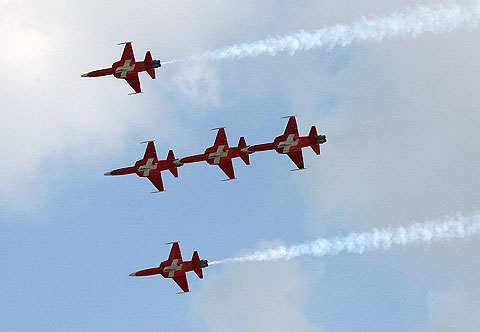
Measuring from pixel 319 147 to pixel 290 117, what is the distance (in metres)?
5.75

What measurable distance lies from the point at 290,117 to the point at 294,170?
709cm

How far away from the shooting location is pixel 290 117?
199875mm

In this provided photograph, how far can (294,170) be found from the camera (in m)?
200

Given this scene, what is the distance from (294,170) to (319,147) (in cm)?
470

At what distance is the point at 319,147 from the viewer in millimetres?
198250
